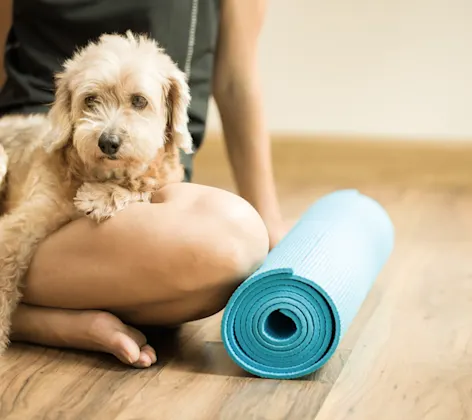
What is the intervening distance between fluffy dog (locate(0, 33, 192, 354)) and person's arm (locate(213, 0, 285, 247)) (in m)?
0.39

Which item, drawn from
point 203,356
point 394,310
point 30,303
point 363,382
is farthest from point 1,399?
point 394,310

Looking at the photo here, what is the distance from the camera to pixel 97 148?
1382 millimetres

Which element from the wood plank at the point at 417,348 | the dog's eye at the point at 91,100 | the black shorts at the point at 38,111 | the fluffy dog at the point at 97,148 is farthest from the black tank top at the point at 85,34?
the wood plank at the point at 417,348

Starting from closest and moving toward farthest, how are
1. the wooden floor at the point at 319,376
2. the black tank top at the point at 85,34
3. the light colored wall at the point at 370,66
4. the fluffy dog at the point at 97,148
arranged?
the wooden floor at the point at 319,376, the fluffy dog at the point at 97,148, the black tank top at the point at 85,34, the light colored wall at the point at 370,66

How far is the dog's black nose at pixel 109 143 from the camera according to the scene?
137 centimetres

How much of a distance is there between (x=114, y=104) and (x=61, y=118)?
4.0 inches

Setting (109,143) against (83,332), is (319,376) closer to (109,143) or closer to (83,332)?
(83,332)

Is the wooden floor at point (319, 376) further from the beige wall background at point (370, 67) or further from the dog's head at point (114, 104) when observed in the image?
the beige wall background at point (370, 67)

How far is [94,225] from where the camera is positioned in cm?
147

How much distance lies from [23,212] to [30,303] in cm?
17

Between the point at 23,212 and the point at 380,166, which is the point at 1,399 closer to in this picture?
the point at 23,212

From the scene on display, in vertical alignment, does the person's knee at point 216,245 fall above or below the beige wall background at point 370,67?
above

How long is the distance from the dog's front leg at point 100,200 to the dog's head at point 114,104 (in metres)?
0.03

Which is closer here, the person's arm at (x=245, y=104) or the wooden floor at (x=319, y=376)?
the wooden floor at (x=319, y=376)
